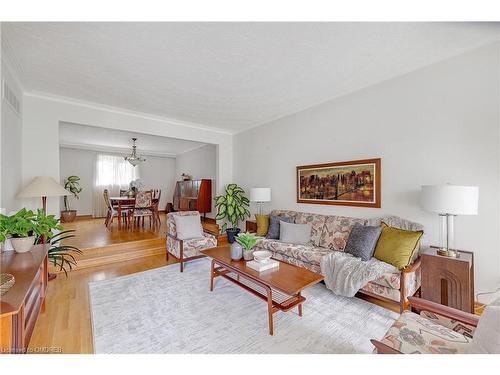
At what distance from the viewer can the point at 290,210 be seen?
156 inches

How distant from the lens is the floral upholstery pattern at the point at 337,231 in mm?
2883

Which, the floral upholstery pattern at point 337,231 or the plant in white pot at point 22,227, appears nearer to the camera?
the plant in white pot at point 22,227

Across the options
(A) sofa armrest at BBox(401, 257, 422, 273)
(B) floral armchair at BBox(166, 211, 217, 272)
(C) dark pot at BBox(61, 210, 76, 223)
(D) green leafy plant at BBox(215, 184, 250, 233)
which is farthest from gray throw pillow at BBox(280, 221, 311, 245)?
(C) dark pot at BBox(61, 210, 76, 223)

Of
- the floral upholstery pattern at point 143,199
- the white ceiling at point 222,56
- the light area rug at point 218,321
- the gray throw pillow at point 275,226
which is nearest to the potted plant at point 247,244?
the light area rug at point 218,321

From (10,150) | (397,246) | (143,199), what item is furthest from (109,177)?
(397,246)

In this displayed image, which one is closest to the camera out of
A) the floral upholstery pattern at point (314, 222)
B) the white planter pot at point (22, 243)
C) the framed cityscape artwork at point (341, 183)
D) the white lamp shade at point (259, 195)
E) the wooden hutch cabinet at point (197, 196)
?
the white planter pot at point (22, 243)

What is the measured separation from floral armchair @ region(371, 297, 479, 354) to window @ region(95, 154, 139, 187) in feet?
27.4

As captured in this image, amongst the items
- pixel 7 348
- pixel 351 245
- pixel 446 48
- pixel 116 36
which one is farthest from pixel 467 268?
pixel 116 36

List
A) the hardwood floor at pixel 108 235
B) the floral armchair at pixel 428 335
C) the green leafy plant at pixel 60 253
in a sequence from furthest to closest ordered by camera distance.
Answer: the hardwood floor at pixel 108 235, the green leafy plant at pixel 60 253, the floral armchair at pixel 428 335

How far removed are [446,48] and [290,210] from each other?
9.33 ft

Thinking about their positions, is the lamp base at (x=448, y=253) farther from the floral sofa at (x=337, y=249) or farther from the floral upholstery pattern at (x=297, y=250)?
the floral upholstery pattern at (x=297, y=250)

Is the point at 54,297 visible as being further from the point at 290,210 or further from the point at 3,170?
the point at 290,210

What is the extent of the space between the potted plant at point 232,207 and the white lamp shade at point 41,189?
2.60 m

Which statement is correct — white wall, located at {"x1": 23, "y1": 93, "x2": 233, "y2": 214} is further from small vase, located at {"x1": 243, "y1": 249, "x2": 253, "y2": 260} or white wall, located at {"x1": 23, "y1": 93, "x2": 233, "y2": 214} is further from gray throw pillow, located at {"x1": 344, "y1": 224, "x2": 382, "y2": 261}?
gray throw pillow, located at {"x1": 344, "y1": 224, "x2": 382, "y2": 261}
